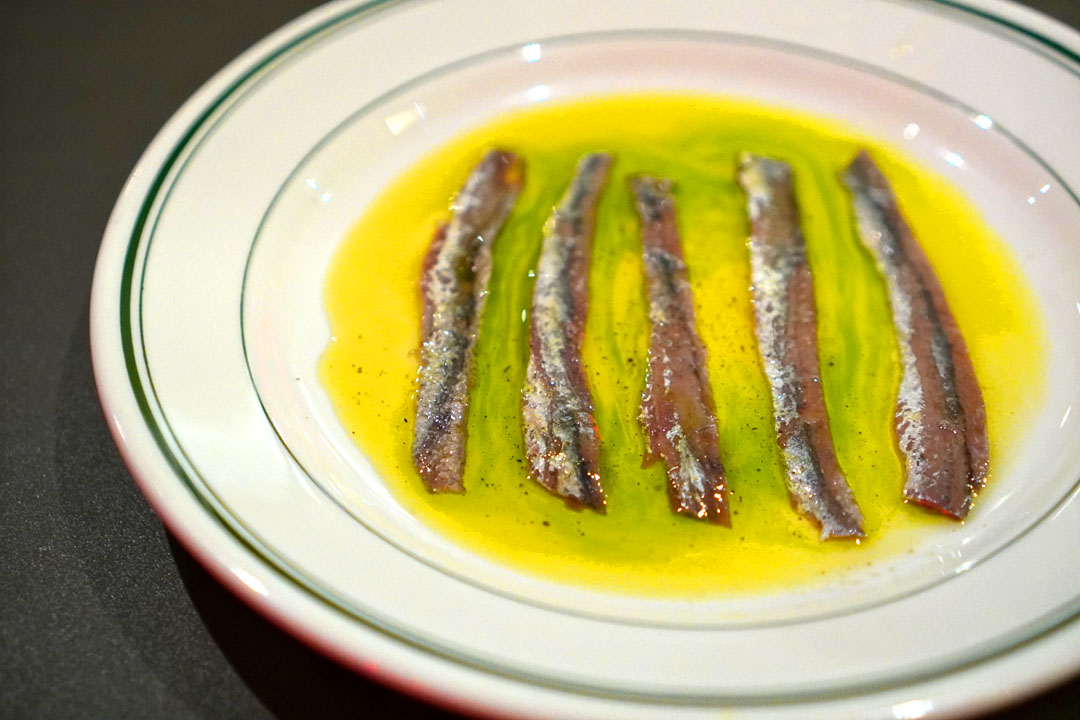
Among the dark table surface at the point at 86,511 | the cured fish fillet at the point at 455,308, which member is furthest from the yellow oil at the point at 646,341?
the dark table surface at the point at 86,511

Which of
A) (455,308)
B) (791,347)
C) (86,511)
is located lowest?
(86,511)

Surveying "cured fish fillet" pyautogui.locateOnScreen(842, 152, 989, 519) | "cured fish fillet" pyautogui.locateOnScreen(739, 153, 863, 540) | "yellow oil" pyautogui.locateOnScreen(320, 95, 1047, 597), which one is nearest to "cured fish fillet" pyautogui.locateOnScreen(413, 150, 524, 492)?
"yellow oil" pyautogui.locateOnScreen(320, 95, 1047, 597)

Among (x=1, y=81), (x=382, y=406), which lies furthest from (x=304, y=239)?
(x=1, y=81)

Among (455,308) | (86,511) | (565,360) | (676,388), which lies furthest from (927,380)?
(86,511)

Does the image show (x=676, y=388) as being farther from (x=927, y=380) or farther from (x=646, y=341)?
(x=927, y=380)

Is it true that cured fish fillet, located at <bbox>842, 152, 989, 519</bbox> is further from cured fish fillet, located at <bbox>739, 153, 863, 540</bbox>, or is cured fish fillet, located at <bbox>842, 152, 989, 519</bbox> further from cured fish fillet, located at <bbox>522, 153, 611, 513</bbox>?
cured fish fillet, located at <bbox>522, 153, 611, 513</bbox>

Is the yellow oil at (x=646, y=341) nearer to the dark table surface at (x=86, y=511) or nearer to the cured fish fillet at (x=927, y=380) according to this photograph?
the cured fish fillet at (x=927, y=380)

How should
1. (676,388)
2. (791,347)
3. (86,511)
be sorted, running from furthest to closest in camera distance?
(791,347)
(676,388)
(86,511)
